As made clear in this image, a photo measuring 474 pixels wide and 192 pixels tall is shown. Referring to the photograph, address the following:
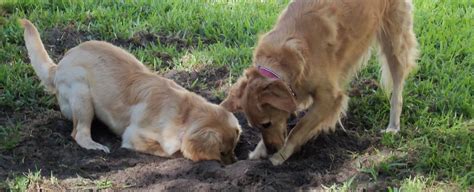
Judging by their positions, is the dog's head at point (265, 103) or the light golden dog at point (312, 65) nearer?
the dog's head at point (265, 103)

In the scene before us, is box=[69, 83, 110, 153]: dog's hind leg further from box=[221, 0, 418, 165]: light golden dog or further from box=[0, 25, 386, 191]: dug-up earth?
box=[221, 0, 418, 165]: light golden dog

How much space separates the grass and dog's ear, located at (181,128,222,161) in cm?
125

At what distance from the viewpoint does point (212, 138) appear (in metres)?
5.46

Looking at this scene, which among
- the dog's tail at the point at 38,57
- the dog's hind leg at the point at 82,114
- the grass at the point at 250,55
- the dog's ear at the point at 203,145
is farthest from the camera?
the dog's tail at the point at 38,57

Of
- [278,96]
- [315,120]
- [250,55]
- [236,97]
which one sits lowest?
[250,55]

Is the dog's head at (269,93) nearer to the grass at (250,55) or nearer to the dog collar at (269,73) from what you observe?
the dog collar at (269,73)

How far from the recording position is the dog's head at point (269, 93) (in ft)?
17.2

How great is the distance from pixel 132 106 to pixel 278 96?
60.8 inches

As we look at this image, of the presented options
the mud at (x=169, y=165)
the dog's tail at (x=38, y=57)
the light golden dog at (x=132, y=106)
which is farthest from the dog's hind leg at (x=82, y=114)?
the dog's tail at (x=38, y=57)

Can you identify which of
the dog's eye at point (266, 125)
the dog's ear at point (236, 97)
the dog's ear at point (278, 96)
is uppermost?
the dog's ear at point (278, 96)

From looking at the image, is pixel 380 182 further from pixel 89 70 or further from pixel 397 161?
pixel 89 70

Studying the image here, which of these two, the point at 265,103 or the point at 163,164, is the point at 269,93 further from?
the point at 163,164

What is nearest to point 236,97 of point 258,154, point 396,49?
point 258,154

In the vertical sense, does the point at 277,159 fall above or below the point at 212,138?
below
